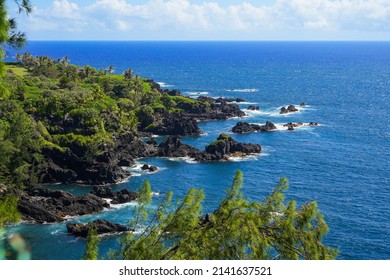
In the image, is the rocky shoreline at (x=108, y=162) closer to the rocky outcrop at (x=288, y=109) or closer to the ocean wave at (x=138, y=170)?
the ocean wave at (x=138, y=170)

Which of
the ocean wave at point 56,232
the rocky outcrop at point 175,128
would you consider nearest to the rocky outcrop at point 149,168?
the ocean wave at point 56,232

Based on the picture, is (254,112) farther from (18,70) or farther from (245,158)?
(18,70)

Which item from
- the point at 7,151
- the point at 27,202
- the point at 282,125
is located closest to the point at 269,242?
the point at 27,202

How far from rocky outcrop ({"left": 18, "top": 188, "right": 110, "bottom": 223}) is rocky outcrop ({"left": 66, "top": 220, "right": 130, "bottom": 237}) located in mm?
4997

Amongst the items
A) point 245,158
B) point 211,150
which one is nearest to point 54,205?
point 211,150

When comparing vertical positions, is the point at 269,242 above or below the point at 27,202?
above

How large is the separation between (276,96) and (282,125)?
174 ft

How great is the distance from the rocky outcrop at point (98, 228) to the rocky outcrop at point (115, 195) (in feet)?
33.7

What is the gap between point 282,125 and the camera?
123562 millimetres

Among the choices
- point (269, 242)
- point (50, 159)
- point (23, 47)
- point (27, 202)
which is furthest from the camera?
point (50, 159)

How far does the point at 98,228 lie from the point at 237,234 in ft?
151

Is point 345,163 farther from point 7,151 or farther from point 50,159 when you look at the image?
point 7,151

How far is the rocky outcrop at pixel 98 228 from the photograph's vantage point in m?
58.9

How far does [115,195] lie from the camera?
7206cm
